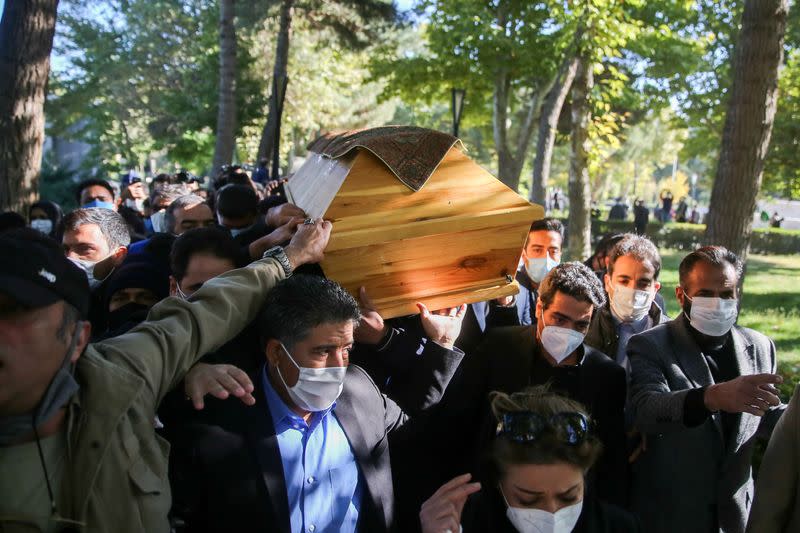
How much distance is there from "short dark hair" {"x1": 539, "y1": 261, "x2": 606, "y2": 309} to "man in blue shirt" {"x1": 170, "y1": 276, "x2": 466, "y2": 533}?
109 cm

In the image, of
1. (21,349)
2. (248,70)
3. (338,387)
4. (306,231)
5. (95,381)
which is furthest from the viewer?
(248,70)

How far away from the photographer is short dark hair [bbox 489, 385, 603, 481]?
6.76ft

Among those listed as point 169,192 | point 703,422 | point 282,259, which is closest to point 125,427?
point 282,259

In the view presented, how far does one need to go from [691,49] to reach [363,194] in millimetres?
16848

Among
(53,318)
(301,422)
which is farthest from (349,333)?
(53,318)

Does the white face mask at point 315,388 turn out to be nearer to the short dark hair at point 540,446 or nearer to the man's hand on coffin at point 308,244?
the man's hand on coffin at point 308,244

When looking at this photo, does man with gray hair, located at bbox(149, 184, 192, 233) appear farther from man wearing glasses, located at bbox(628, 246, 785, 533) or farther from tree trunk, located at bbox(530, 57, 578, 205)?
tree trunk, located at bbox(530, 57, 578, 205)

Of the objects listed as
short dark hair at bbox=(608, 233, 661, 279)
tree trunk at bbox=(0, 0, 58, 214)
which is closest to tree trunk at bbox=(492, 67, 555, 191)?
tree trunk at bbox=(0, 0, 58, 214)

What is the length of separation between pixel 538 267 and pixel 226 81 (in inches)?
389

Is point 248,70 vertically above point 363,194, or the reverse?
point 248,70

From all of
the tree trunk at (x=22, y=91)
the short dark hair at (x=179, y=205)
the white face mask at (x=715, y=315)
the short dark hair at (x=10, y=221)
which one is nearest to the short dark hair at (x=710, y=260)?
the white face mask at (x=715, y=315)

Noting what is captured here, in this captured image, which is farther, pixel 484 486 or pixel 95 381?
pixel 484 486

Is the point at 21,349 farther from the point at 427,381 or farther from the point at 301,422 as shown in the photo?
the point at 427,381

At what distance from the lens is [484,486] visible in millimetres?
2240
